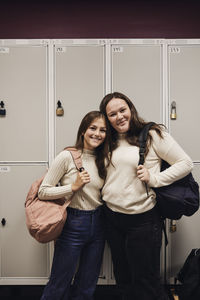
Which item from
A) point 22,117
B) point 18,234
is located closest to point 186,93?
point 22,117

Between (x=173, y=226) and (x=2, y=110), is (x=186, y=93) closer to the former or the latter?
(x=173, y=226)

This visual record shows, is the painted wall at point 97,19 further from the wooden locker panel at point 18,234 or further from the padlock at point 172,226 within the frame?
the padlock at point 172,226

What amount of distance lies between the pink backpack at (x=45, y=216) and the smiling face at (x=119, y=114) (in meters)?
0.33

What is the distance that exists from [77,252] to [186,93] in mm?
1545

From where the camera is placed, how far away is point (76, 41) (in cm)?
167

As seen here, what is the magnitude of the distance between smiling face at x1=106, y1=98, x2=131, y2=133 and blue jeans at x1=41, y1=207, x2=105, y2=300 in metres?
0.60

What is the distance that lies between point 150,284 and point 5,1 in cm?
295

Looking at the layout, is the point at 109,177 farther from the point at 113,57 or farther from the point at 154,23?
the point at 154,23

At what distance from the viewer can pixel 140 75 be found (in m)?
1.68

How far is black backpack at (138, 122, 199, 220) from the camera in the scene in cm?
121

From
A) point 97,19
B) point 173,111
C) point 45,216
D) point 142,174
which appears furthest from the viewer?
point 97,19

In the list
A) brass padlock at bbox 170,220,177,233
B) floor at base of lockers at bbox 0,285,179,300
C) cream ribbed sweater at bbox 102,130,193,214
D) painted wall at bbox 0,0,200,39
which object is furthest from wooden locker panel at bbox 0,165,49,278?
painted wall at bbox 0,0,200,39

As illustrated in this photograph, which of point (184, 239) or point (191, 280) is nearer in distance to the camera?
point (191, 280)

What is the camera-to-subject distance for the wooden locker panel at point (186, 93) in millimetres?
1677
